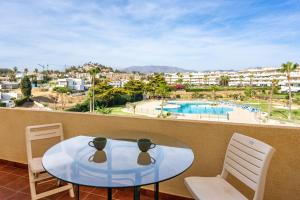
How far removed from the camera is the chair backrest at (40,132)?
2.16 metres

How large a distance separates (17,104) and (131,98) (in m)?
2.19

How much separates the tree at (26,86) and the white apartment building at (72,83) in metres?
0.47

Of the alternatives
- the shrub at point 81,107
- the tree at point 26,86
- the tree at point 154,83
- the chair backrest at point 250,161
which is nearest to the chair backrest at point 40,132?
the shrub at point 81,107

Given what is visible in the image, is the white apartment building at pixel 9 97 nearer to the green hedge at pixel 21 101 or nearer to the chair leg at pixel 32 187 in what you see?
the green hedge at pixel 21 101

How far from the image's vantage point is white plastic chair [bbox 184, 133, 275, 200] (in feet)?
4.40

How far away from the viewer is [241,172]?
5.13 ft

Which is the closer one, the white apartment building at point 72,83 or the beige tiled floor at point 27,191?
the beige tiled floor at point 27,191

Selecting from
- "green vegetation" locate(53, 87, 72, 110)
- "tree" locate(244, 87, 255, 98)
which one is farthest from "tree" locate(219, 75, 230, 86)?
"green vegetation" locate(53, 87, 72, 110)

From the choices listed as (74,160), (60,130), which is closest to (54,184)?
(60,130)

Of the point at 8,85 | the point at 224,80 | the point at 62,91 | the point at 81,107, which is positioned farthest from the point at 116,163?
the point at 224,80

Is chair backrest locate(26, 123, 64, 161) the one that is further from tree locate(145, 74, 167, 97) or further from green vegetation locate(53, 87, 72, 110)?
tree locate(145, 74, 167, 97)

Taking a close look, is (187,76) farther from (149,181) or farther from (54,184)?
(149,181)

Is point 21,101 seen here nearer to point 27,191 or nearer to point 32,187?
point 27,191

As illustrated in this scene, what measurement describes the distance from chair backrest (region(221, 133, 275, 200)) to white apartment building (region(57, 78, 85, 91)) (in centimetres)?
298
